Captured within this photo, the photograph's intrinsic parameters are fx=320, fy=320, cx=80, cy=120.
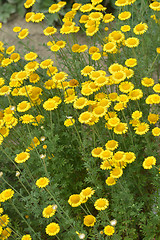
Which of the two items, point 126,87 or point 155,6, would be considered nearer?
point 126,87

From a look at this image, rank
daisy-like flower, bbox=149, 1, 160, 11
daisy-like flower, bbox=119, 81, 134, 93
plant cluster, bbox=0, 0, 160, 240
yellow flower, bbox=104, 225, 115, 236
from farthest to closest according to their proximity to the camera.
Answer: daisy-like flower, bbox=149, 1, 160, 11 → daisy-like flower, bbox=119, 81, 134, 93 → plant cluster, bbox=0, 0, 160, 240 → yellow flower, bbox=104, 225, 115, 236

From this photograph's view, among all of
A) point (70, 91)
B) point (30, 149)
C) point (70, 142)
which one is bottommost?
point (70, 142)

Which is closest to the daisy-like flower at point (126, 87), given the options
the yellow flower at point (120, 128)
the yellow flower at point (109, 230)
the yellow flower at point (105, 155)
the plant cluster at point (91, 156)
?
the plant cluster at point (91, 156)

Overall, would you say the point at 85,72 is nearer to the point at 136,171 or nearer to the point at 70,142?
the point at 70,142

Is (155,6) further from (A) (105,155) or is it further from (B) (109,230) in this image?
(B) (109,230)

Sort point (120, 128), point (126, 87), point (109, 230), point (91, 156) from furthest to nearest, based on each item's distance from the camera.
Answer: point (91, 156) → point (126, 87) → point (120, 128) → point (109, 230)

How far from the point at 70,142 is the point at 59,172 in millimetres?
302

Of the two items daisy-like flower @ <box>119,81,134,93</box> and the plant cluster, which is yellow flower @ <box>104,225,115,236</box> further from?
daisy-like flower @ <box>119,81,134,93</box>

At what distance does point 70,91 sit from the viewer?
2912 mm

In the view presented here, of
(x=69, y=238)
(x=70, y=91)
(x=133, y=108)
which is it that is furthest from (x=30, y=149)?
(x=133, y=108)

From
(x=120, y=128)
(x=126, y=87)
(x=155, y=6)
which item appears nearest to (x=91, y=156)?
(x=120, y=128)

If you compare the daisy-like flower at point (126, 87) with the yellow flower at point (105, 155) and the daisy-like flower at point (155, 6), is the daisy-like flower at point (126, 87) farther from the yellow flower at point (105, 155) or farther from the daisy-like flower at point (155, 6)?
the daisy-like flower at point (155, 6)

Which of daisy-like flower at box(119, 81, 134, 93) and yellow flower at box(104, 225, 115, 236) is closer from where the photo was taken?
yellow flower at box(104, 225, 115, 236)

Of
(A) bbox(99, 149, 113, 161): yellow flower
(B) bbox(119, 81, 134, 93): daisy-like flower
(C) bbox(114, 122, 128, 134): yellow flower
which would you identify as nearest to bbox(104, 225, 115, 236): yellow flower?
(A) bbox(99, 149, 113, 161): yellow flower
